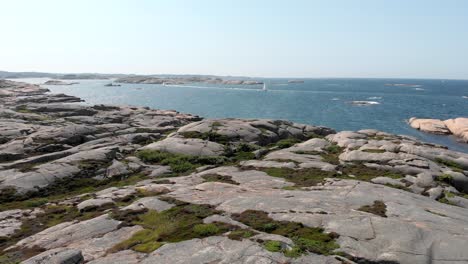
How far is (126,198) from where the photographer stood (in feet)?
82.9

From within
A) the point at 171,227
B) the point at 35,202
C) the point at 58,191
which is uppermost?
the point at 171,227

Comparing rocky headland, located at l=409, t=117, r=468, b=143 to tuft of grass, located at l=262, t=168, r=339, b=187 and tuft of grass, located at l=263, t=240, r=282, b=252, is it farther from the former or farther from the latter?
tuft of grass, located at l=263, t=240, r=282, b=252

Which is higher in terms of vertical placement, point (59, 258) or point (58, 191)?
point (59, 258)

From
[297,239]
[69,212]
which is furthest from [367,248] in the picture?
[69,212]

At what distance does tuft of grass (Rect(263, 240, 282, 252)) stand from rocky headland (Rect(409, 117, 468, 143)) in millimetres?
85161

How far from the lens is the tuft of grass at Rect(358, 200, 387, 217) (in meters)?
20.7

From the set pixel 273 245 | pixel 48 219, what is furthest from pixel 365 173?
pixel 48 219

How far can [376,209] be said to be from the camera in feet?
70.0

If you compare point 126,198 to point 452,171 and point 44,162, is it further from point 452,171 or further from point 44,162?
point 452,171

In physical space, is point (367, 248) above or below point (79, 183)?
above

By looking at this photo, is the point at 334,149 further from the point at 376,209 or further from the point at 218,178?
the point at 376,209

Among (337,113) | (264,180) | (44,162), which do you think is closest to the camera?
(264,180)

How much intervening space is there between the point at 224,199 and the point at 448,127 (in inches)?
3619

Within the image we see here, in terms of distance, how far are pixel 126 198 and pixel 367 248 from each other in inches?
668
